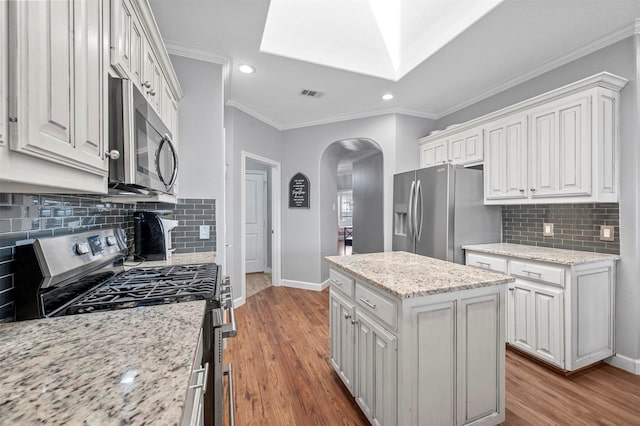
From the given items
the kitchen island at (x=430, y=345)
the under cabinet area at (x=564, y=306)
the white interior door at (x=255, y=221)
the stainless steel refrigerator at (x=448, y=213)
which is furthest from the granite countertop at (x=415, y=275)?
the white interior door at (x=255, y=221)

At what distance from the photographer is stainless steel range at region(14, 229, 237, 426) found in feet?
2.97

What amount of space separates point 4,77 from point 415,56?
2950 mm

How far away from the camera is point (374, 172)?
4.96 metres

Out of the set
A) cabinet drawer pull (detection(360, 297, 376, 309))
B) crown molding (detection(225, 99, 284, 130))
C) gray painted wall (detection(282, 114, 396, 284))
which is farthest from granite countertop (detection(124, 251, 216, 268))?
gray painted wall (detection(282, 114, 396, 284))

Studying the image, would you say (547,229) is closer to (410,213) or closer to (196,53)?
(410,213)

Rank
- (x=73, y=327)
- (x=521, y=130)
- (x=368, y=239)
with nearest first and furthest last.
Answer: (x=73, y=327) → (x=521, y=130) → (x=368, y=239)

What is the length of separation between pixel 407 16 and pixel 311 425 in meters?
3.36

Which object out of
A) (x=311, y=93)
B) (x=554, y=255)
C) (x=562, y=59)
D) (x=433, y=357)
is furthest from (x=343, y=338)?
(x=562, y=59)

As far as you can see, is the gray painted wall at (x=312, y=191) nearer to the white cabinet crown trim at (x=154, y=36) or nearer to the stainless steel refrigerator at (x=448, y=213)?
the stainless steel refrigerator at (x=448, y=213)

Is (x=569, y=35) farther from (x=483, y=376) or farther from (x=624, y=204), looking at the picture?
(x=483, y=376)

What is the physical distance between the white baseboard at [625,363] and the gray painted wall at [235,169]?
351 cm

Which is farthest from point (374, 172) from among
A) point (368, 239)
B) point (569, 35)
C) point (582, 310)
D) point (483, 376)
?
point (483, 376)

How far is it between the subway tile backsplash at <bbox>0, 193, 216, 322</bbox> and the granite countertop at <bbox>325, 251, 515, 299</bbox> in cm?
134

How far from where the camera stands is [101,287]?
1.23 meters
